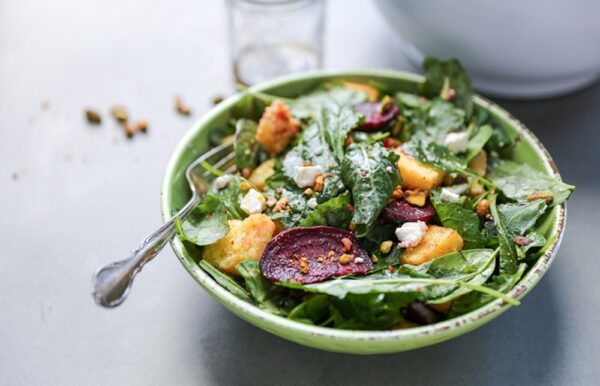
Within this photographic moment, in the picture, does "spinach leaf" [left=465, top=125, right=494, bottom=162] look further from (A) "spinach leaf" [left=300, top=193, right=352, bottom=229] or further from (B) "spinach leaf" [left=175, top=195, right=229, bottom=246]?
(B) "spinach leaf" [left=175, top=195, right=229, bottom=246]

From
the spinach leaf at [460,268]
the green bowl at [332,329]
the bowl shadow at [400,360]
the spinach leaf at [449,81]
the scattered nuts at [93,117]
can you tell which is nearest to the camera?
the green bowl at [332,329]

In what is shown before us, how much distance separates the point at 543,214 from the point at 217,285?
0.69 m

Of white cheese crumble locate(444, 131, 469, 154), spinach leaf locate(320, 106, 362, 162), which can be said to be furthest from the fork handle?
white cheese crumble locate(444, 131, 469, 154)

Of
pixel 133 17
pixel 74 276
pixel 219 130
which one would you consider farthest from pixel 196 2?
pixel 74 276

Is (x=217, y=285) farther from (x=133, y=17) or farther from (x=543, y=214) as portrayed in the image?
(x=133, y=17)

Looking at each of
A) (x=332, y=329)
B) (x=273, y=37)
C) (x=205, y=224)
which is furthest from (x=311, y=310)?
(x=273, y=37)

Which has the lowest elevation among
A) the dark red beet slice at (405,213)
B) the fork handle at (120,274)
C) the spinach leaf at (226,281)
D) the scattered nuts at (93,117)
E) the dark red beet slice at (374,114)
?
the scattered nuts at (93,117)

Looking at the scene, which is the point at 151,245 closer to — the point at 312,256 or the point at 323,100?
the point at 312,256

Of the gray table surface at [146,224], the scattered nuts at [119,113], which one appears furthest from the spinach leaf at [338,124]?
the scattered nuts at [119,113]

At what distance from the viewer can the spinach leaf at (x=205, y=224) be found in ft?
4.24

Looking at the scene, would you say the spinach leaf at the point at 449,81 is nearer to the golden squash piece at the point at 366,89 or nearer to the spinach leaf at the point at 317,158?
the golden squash piece at the point at 366,89

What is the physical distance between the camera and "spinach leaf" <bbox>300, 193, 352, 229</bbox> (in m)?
1.32

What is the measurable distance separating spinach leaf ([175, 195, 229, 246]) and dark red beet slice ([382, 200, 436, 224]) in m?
0.33

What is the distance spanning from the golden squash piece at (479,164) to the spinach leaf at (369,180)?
240mm
